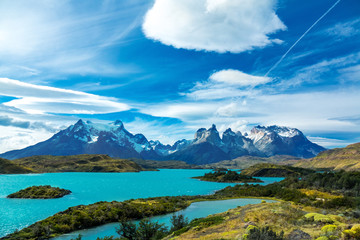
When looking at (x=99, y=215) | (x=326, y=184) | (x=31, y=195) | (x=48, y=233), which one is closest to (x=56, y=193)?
(x=31, y=195)

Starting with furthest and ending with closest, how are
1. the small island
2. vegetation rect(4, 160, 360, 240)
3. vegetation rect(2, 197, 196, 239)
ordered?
the small island, vegetation rect(2, 197, 196, 239), vegetation rect(4, 160, 360, 240)

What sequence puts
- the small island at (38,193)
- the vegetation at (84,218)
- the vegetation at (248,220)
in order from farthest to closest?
the small island at (38,193) → the vegetation at (84,218) → the vegetation at (248,220)

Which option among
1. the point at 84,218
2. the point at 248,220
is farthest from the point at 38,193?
the point at 248,220

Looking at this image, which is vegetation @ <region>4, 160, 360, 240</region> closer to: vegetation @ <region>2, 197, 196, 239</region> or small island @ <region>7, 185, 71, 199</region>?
vegetation @ <region>2, 197, 196, 239</region>

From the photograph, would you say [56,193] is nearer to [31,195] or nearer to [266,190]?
[31,195]

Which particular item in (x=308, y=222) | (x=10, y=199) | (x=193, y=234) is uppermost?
(x=308, y=222)

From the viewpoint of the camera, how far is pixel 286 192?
10281 cm

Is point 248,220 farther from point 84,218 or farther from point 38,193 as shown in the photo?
point 38,193

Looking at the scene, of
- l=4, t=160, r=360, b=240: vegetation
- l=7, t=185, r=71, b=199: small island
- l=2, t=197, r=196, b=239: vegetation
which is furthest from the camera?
l=7, t=185, r=71, b=199: small island

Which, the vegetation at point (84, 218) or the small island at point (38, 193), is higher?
the vegetation at point (84, 218)

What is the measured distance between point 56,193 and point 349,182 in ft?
452

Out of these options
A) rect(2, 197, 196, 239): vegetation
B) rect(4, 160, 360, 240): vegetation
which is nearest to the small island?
rect(4, 160, 360, 240): vegetation

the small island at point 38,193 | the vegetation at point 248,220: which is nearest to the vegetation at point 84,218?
the vegetation at point 248,220

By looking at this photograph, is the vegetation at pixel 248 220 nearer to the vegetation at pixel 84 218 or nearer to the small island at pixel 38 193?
the vegetation at pixel 84 218
